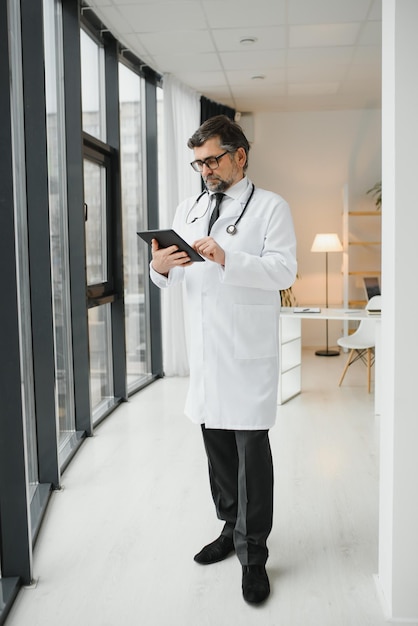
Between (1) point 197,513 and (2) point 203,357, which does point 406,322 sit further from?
(1) point 197,513

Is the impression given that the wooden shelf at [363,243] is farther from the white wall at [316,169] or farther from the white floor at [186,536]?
the white floor at [186,536]

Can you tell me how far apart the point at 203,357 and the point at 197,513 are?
3.29ft

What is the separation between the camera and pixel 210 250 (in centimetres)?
210

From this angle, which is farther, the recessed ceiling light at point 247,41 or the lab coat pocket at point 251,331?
the recessed ceiling light at point 247,41

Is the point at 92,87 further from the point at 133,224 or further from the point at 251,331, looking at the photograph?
the point at 251,331

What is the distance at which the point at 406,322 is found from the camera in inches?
78.0

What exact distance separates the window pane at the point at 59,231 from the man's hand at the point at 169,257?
175cm

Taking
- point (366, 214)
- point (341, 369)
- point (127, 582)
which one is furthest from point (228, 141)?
point (366, 214)

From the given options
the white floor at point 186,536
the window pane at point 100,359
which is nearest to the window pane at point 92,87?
the window pane at point 100,359

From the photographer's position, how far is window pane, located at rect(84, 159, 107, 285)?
15.2 ft

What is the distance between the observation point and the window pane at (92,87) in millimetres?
4619

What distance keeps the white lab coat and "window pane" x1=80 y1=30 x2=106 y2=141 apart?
2732 mm

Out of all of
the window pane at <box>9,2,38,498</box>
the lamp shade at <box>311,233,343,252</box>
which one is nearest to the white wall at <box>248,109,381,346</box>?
the lamp shade at <box>311,233,343,252</box>

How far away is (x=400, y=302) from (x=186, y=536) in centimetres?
143
